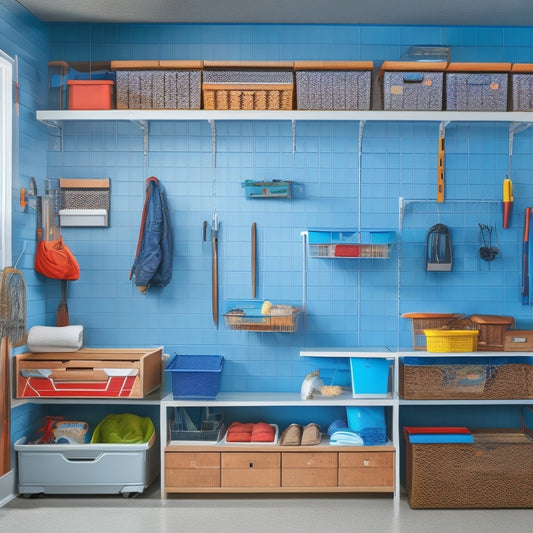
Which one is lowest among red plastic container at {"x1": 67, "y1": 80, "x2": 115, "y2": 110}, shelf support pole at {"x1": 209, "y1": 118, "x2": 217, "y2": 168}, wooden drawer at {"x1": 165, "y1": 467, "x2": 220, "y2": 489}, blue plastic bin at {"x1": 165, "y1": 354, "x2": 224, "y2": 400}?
wooden drawer at {"x1": 165, "y1": 467, "x2": 220, "y2": 489}

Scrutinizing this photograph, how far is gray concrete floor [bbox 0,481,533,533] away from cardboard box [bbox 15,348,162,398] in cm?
68

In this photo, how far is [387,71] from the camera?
470 cm

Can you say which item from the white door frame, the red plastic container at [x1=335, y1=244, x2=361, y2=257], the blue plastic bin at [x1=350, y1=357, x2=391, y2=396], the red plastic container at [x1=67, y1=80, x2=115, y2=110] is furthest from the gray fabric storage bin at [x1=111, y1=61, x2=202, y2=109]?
the blue plastic bin at [x1=350, y1=357, x2=391, y2=396]

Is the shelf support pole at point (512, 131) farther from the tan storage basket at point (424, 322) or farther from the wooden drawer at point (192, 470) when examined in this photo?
the wooden drawer at point (192, 470)

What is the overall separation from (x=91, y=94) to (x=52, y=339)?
1.66 meters

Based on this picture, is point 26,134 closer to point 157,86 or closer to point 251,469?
point 157,86

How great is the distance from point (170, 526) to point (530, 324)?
2825 millimetres

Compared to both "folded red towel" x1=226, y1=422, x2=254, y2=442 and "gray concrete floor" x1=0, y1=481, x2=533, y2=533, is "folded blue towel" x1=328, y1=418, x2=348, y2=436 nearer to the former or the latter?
"gray concrete floor" x1=0, y1=481, x2=533, y2=533

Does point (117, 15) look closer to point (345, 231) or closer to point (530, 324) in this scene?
point (345, 231)

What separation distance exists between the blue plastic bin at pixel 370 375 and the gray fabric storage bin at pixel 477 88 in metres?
1.77

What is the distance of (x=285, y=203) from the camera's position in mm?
4992

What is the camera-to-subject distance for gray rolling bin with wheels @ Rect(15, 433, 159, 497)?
4.45m

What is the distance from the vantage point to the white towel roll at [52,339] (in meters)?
4.53

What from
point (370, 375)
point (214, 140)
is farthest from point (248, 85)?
point (370, 375)
